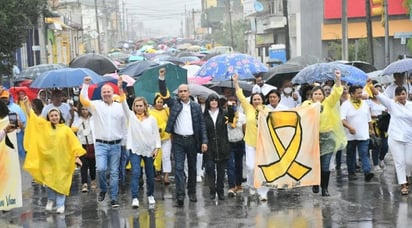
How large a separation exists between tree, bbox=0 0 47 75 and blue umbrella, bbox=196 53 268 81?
697 cm

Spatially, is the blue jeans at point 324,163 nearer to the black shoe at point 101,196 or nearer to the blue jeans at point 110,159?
the blue jeans at point 110,159

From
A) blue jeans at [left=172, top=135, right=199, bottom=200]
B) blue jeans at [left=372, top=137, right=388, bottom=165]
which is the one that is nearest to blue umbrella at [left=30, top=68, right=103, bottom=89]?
blue jeans at [left=172, top=135, right=199, bottom=200]

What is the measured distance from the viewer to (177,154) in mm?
10812

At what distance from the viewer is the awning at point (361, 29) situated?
4403cm

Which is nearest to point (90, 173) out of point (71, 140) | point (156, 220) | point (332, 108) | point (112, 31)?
point (71, 140)

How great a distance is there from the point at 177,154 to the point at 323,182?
2096 millimetres

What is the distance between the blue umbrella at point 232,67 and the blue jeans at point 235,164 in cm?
289

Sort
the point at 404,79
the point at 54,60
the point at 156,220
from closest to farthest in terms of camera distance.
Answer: the point at 156,220, the point at 404,79, the point at 54,60

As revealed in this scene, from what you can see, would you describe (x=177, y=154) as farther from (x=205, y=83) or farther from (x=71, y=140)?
(x=205, y=83)

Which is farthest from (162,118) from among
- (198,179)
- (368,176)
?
(368,176)

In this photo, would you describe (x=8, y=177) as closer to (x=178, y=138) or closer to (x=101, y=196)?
(x=101, y=196)

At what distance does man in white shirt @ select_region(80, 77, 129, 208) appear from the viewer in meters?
10.8

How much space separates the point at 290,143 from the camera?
11016mm

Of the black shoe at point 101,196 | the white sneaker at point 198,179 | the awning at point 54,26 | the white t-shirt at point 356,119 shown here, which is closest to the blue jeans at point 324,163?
the white t-shirt at point 356,119
